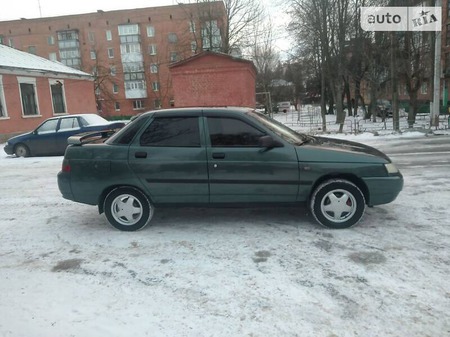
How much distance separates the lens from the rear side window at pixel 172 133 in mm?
4539

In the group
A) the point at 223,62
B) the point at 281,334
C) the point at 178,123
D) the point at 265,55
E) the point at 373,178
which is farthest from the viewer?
the point at 265,55

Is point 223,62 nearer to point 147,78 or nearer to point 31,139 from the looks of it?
point 31,139

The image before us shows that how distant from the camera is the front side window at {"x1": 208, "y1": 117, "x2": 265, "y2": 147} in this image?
4.44 meters

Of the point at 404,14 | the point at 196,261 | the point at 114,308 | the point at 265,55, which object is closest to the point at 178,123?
the point at 196,261

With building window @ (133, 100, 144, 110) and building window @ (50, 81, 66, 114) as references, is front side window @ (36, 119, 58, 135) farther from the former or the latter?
building window @ (133, 100, 144, 110)

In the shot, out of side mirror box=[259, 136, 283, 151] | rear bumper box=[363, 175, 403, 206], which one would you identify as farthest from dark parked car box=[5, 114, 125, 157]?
rear bumper box=[363, 175, 403, 206]

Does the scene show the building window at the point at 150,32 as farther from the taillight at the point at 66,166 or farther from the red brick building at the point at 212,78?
the taillight at the point at 66,166

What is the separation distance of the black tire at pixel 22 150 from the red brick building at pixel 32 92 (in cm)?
824

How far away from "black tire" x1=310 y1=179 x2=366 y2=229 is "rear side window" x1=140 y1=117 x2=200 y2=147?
5.63 feet

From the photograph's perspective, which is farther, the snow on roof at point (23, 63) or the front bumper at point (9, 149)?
the snow on roof at point (23, 63)

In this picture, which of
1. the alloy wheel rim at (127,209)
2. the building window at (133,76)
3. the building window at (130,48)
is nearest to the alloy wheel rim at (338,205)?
the alloy wheel rim at (127,209)

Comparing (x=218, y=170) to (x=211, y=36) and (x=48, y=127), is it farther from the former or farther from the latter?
(x=211, y=36)

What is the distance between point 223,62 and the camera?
15594 mm

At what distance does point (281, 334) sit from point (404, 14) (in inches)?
700
